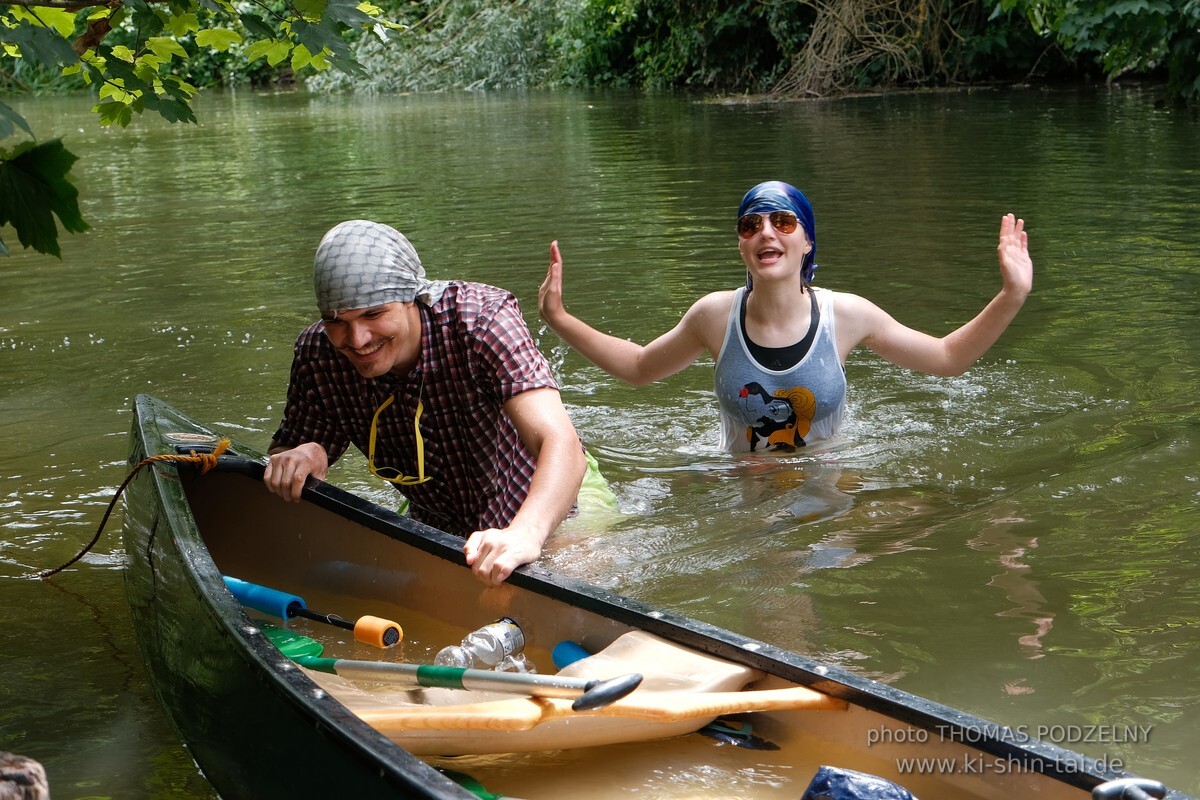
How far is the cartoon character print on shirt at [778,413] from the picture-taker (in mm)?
4926

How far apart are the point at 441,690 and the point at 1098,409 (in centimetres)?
385

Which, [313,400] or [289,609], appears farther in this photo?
[313,400]

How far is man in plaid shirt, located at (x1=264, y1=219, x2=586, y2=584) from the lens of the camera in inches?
133

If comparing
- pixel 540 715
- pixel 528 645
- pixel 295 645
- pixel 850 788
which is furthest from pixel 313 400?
pixel 850 788

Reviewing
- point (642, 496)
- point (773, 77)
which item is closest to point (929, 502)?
point (642, 496)

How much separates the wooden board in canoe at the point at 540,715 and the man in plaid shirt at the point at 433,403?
25 centimetres

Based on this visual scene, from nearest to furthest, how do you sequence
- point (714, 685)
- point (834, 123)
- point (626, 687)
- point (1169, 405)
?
1. point (626, 687)
2. point (714, 685)
3. point (1169, 405)
4. point (834, 123)

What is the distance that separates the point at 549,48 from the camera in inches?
1272

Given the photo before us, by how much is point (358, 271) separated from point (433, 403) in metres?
0.49

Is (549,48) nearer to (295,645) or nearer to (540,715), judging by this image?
(295,645)

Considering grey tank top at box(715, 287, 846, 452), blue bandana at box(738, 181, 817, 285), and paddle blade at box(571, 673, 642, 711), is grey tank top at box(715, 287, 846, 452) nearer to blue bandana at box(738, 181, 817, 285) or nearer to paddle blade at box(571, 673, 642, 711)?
blue bandana at box(738, 181, 817, 285)

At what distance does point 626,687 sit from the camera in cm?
242

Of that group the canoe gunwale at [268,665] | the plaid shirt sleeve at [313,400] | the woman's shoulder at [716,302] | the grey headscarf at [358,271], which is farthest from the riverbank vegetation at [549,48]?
the woman's shoulder at [716,302]

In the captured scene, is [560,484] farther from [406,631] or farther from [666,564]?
[666,564]
